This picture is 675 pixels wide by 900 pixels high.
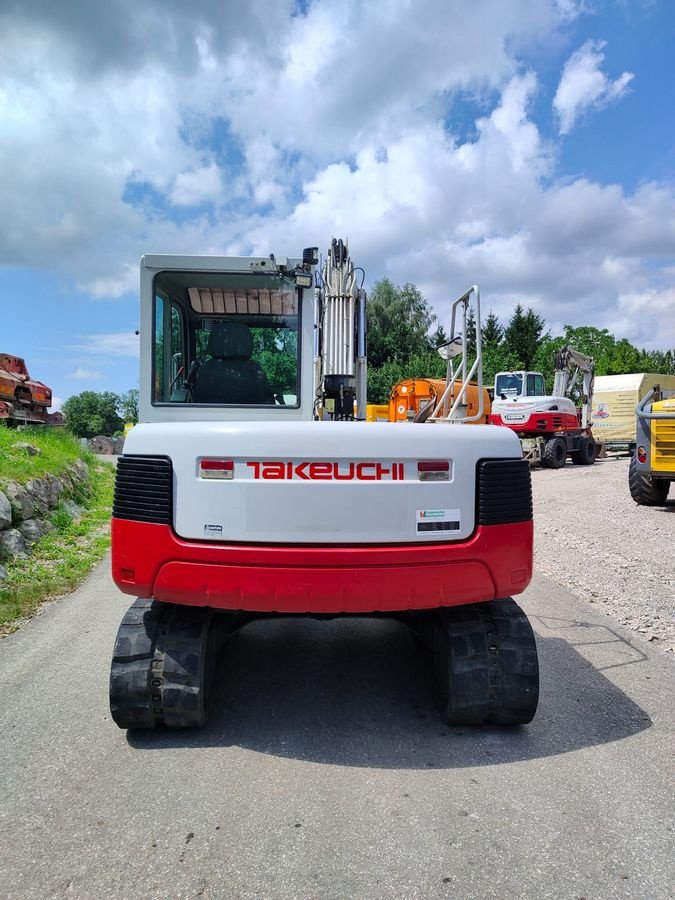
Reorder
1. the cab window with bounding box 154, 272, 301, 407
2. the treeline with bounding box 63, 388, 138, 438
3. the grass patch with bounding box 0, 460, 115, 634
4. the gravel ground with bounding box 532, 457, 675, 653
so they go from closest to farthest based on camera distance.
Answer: the cab window with bounding box 154, 272, 301, 407
the grass patch with bounding box 0, 460, 115, 634
the gravel ground with bounding box 532, 457, 675, 653
the treeline with bounding box 63, 388, 138, 438

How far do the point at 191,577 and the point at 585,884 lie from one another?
5.90ft

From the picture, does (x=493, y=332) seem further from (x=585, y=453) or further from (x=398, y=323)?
(x=585, y=453)

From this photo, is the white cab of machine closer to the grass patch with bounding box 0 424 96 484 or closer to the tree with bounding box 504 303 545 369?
the grass patch with bounding box 0 424 96 484

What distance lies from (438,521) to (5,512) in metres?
5.56

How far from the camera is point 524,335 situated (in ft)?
166

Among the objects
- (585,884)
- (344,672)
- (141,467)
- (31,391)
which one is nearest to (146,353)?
(141,467)

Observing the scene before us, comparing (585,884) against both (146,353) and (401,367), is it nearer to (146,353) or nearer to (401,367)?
(146,353)

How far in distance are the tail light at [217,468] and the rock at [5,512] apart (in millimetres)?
4863

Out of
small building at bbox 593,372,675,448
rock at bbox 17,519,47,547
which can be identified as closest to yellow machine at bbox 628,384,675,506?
rock at bbox 17,519,47,547

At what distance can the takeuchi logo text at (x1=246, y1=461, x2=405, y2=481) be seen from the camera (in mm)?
2721

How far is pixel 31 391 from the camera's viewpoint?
781 inches

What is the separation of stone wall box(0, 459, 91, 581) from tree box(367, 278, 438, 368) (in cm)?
3267

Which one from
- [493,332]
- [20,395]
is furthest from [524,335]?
[20,395]

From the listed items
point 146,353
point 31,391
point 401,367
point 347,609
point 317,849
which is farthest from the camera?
point 401,367
